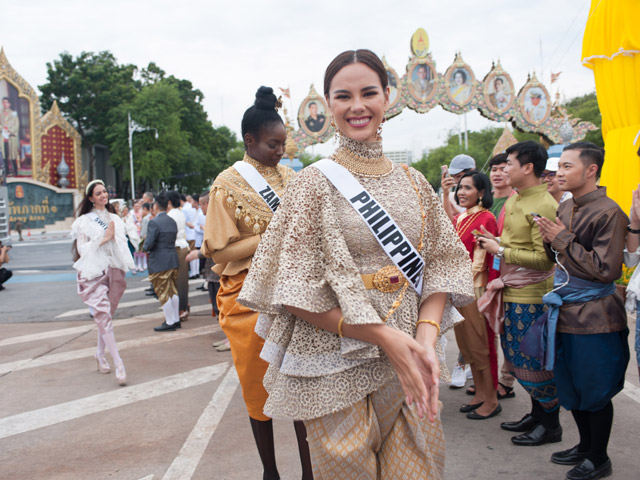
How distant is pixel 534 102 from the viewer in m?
20.0

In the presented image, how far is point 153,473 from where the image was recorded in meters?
3.11

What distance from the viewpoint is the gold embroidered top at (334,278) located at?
1.59 m

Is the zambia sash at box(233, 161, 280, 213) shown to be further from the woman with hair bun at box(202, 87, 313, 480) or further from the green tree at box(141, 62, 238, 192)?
the green tree at box(141, 62, 238, 192)

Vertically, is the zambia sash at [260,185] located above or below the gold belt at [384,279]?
above

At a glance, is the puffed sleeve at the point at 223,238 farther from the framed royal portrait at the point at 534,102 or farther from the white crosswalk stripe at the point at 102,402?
the framed royal portrait at the point at 534,102

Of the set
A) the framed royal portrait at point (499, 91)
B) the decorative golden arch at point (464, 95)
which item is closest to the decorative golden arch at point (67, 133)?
the decorative golden arch at point (464, 95)

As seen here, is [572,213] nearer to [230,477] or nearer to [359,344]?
[359,344]

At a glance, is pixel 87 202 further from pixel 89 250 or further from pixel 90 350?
A: pixel 90 350

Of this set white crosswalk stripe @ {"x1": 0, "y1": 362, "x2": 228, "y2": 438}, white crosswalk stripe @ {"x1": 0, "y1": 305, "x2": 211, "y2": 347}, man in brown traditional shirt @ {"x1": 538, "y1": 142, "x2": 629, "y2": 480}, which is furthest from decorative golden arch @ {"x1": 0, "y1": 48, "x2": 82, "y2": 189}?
man in brown traditional shirt @ {"x1": 538, "y1": 142, "x2": 629, "y2": 480}

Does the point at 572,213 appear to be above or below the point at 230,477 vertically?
above

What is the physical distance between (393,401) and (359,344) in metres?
0.26

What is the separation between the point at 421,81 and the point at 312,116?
4138mm

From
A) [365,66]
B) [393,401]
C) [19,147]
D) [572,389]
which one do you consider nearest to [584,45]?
[572,389]

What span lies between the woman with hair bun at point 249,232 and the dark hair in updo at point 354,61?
3.95 ft
